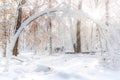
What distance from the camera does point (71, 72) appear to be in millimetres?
11062

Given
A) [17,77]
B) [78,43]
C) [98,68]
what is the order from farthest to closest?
[78,43]
[98,68]
[17,77]

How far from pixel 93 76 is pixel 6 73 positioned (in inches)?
143

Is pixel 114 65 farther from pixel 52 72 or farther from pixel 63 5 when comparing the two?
pixel 63 5

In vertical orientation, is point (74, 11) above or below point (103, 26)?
above

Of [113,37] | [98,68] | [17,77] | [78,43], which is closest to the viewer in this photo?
[17,77]

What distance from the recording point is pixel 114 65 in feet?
41.5

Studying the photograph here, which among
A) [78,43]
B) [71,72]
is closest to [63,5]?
[71,72]

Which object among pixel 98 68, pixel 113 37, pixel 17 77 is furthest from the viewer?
pixel 98 68

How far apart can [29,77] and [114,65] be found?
4624mm

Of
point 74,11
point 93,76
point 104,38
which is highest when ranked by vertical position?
point 74,11

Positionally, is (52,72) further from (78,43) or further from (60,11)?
(78,43)

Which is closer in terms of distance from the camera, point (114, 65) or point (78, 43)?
point (114, 65)

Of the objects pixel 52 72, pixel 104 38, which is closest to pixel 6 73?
pixel 52 72

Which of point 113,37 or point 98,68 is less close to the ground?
point 113,37
